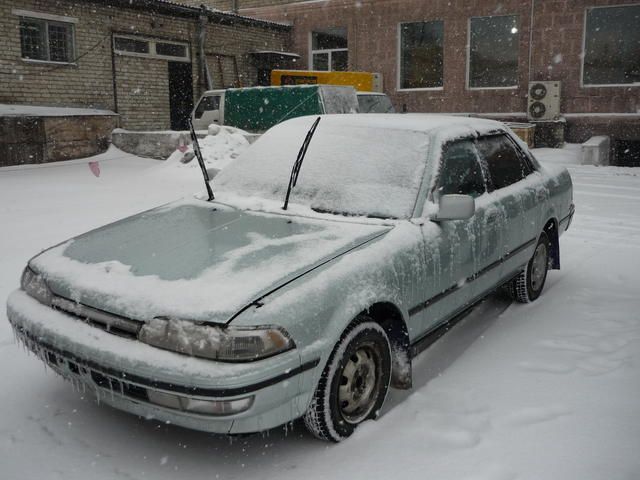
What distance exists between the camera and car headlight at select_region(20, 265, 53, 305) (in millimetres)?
2773

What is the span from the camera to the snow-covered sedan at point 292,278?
7.52ft

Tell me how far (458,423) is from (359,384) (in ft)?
1.78

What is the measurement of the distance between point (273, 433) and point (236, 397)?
703 mm

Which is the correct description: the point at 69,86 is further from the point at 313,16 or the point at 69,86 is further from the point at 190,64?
the point at 313,16

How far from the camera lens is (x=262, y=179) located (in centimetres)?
373

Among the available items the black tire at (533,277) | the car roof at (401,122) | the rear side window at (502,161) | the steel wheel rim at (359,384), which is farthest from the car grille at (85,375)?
the black tire at (533,277)

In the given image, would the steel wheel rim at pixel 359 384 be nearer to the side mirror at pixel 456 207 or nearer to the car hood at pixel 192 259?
the car hood at pixel 192 259

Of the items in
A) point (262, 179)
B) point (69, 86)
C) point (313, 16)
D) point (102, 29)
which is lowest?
point (262, 179)

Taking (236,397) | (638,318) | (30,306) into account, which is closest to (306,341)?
(236,397)

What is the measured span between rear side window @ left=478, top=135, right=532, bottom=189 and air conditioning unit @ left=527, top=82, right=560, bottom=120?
1490 centimetres

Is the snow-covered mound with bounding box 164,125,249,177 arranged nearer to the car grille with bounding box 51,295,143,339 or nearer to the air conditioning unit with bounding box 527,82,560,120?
the car grille with bounding box 51,295,143,339

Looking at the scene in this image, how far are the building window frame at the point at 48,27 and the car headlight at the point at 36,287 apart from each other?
48.4ft

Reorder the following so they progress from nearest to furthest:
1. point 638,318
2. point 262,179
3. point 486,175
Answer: point 262,179, point 486,175, point 638,318

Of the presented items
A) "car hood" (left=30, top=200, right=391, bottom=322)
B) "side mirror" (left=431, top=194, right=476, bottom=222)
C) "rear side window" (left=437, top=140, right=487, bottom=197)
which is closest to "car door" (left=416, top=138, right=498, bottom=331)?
"rear side window" (left=437, top=140, right=487, bottom=197)
